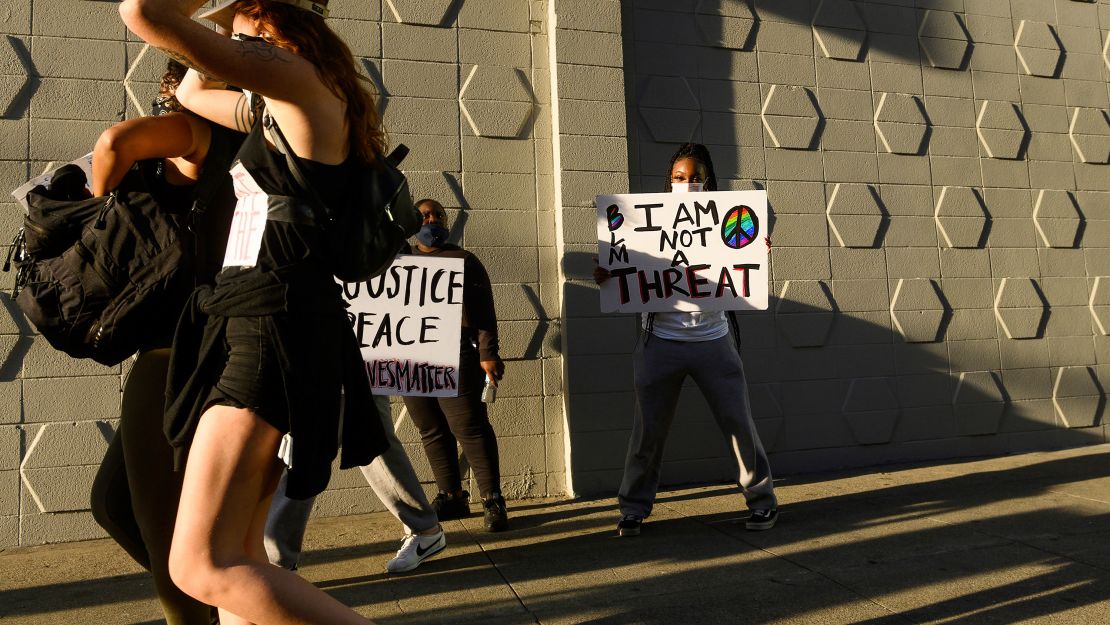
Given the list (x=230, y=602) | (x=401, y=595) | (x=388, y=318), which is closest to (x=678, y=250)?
(x=388, y=318)

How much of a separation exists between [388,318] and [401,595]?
1.53 metres

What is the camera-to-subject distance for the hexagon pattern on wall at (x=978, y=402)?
637cm

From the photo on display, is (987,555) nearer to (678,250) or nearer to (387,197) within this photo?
(678,250)

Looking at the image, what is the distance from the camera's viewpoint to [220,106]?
7.11ft

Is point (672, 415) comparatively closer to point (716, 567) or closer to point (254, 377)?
point (716, 567)

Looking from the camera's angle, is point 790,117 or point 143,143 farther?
point 790,117

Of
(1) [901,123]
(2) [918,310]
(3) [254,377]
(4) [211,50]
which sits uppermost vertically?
(1) [901,123]

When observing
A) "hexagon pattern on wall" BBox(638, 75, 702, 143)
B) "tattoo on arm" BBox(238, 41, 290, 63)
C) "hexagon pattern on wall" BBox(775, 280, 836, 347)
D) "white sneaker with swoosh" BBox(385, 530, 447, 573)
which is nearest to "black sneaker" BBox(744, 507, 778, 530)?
"white sneaker with swoosh" BBox(385, 530, 447, 573)

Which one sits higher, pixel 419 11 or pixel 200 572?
pixel 419 11

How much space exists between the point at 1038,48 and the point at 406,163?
5.03 metres

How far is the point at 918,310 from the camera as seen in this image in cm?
635

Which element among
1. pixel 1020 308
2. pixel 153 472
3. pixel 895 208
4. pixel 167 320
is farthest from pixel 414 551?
pixel 1020 308

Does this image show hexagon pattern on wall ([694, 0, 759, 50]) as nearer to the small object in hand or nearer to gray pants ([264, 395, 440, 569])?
the small object in hand

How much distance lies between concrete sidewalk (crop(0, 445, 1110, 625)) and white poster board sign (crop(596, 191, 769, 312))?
1.20 metres
